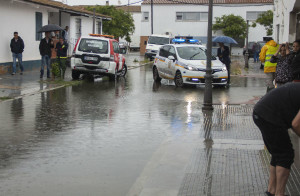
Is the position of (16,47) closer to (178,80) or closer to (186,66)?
(178,80)

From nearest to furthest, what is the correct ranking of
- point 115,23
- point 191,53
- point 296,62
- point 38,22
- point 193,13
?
1. point 296,62
2. point 191,53
3. point 38,22
4. point 115,23
5. point 193,13

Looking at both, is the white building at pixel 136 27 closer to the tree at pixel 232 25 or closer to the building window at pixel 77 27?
the tree at pixel 232 25

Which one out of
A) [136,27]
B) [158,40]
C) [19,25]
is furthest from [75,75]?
[136,27]

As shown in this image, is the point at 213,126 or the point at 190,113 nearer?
the point at 213,126

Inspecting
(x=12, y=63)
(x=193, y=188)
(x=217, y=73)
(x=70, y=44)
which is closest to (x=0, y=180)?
(x=193, y=188)

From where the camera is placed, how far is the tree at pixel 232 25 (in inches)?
2319

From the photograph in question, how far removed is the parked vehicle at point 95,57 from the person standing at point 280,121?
15.1 meters

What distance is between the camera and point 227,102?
14055mm

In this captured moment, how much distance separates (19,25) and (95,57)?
5.61 meters

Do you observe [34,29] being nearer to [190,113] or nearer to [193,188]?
[190,113]

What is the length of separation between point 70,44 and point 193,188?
27.4m

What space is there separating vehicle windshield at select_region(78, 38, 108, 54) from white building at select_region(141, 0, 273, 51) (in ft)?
138

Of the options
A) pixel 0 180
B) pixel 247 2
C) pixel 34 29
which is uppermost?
pixel 247 2

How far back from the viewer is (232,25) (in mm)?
58688
